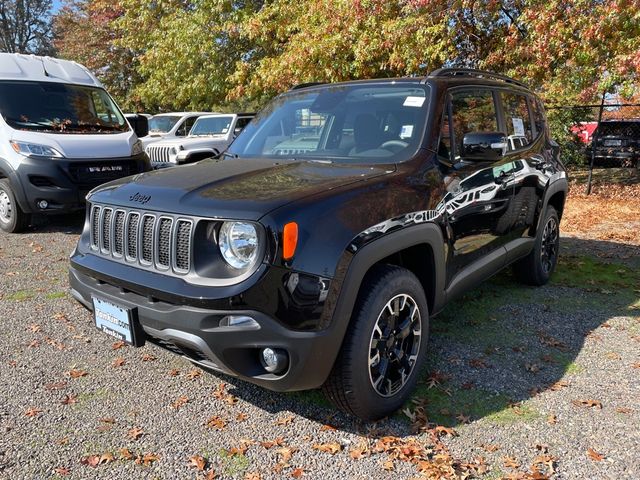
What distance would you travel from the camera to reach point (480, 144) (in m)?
3.27

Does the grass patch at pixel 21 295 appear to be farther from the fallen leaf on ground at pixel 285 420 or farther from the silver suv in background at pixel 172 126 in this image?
the silver suv in background at pixel 172 126

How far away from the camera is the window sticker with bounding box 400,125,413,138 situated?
132 inches

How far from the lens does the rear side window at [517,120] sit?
4328 millimetres

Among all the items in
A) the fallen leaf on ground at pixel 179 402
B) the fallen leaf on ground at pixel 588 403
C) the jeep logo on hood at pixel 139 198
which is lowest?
the fallen leaf on ground at pixel 588 403

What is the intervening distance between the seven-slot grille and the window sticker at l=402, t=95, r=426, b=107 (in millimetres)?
1714

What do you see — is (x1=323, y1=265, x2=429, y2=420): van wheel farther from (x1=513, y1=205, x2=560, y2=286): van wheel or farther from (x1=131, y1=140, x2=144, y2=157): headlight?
(x1=131, y1=140, x2=144, y2=157): headlight

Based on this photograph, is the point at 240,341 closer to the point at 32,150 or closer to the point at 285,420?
the point at 285,420

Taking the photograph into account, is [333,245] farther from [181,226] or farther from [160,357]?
[160,357]

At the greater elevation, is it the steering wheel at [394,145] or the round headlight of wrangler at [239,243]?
the steering wheel at [394,145]

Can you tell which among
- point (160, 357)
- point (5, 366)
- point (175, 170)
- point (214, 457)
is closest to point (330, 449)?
point (214, 457)

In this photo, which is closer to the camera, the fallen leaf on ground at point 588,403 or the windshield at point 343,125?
the fallen leaf on ground at point 588,403

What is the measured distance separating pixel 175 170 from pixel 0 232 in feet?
18.1

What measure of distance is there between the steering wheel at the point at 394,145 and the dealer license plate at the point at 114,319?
5.95 ft

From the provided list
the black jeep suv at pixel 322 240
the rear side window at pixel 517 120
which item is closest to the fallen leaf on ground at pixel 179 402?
the black jeep suv at pixel 322 240
